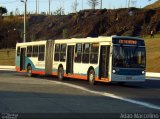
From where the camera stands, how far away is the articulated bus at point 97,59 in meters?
28.0

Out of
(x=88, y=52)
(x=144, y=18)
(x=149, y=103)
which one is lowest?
(x=149, y=103)

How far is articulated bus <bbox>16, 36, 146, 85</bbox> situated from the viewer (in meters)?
28.0

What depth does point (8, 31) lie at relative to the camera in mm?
108688

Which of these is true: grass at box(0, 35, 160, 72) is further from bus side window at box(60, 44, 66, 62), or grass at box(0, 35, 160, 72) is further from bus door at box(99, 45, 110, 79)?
bus door at box(99, 45, 110, 79)

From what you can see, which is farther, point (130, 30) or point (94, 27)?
point (94, 27)

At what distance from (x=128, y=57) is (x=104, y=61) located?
1366 millimetres

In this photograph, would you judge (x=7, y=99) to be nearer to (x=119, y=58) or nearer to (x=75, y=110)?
(x=75, y=110)

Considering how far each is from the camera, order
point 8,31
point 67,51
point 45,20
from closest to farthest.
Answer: point 67,51
point 8,31
point 45,20

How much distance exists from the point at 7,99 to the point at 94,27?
80169 mm

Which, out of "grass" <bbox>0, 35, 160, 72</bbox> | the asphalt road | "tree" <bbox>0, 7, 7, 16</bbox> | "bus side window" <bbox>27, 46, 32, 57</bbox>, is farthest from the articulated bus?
"tree" <bbox>0, 7, 7, 16</bbox>

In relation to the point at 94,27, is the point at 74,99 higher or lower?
lower

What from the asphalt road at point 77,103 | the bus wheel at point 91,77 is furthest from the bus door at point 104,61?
the asphalt road at point 77,103

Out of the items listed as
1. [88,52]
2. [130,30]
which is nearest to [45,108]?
[88,52]

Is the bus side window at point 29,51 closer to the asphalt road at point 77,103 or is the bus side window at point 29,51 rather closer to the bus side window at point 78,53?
the bus side window at point 78,53
